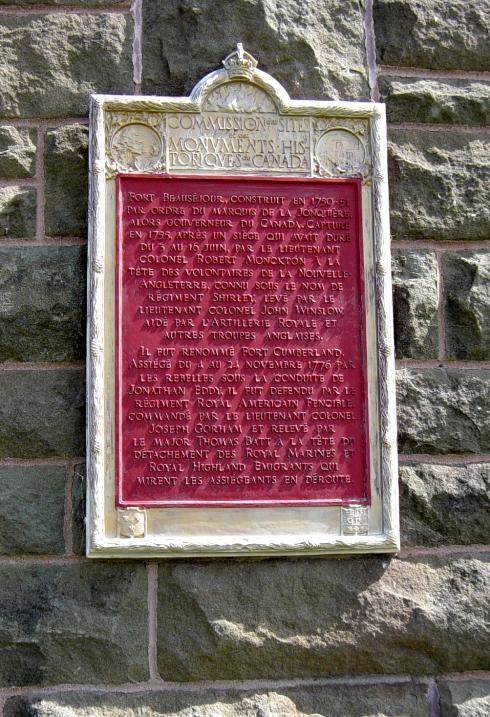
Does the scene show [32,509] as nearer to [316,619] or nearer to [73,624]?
[73,624]

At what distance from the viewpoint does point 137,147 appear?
3383 millimetres

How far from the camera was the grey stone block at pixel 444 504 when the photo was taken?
3330 millimetres

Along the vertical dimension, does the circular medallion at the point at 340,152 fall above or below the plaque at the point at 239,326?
above

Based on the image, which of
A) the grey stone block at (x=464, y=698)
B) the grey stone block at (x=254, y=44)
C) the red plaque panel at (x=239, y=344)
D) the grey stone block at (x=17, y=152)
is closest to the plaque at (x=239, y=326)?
the red plaque panel at (x=239, y=344)

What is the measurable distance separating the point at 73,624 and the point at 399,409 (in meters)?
1.43

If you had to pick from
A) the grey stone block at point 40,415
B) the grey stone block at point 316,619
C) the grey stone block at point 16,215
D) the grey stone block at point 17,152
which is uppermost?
the grey stone block at point 17,152

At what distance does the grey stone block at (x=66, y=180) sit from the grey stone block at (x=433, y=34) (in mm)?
1274

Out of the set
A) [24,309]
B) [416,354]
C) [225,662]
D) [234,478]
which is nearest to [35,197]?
[24,309]

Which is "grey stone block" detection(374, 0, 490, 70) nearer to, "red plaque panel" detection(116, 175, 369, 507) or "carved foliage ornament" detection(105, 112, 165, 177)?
"red plaque panel" detection(116, 175, 369, 507)

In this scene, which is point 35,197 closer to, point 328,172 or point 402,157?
point 328,172

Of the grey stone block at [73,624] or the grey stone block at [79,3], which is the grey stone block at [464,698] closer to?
the grey stone block at [73,624]

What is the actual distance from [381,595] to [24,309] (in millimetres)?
1683

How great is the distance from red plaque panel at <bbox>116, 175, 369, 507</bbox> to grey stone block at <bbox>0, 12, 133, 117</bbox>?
43 centimetres

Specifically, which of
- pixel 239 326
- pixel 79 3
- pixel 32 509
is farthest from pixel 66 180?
pixel 32 509
